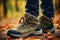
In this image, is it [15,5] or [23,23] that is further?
[15,5]

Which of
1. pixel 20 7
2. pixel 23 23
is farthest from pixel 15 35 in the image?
pixel 20 7

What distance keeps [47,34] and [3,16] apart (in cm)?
74

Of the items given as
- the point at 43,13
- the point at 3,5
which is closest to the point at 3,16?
the point at 3,5

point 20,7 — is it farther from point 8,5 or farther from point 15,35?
point 15,35

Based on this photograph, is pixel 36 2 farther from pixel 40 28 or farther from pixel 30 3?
Answer: pixel 40 28

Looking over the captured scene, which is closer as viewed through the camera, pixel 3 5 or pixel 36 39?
pixel 36 39

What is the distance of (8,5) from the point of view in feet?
6.47

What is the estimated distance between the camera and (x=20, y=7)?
199 cm

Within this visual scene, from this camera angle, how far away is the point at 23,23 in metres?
1.32

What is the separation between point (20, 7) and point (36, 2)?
721 millimetres

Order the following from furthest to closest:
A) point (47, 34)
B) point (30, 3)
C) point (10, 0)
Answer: point (10, 0)
point (47, 34)
point (30, 3)

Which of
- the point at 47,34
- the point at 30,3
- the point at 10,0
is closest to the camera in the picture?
the point at 30,3

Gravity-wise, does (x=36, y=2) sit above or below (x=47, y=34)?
above

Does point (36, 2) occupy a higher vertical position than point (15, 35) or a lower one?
higher
